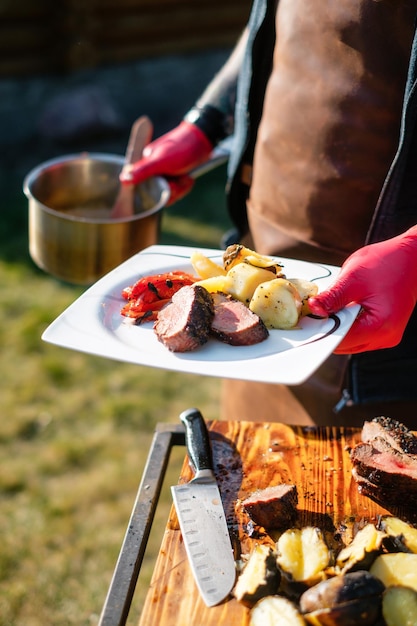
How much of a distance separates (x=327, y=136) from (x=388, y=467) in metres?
1.02

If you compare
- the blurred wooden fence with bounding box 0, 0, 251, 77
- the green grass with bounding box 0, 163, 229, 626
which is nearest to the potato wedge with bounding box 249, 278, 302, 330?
the green grass with bounding box 0, 163, 229, 626

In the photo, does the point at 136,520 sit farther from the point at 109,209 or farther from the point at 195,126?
the point at 195,126

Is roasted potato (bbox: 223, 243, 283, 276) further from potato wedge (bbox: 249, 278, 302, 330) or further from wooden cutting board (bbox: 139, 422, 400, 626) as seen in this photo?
wooden cutting board (bbox: 139, 422, 400, 626)

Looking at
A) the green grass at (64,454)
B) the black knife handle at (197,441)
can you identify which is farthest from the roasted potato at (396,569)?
the green grass at (64,454)

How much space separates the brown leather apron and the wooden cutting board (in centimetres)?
39

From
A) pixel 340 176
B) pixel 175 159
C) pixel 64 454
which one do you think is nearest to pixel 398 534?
pixel 340 176

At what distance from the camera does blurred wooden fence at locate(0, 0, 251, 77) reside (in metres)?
7.16

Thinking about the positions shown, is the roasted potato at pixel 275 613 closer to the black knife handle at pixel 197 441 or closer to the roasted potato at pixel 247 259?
the black knife handle at pixel 197 441

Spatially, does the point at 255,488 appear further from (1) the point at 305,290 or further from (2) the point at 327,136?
(2) the point at 327,136

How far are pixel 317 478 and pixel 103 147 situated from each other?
20.5ft

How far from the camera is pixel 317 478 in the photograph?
76.2 inches

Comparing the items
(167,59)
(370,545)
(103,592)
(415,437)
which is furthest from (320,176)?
(167,59)

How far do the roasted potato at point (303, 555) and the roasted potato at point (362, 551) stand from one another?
35 millimetres

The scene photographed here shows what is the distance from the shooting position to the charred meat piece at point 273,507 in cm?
171
